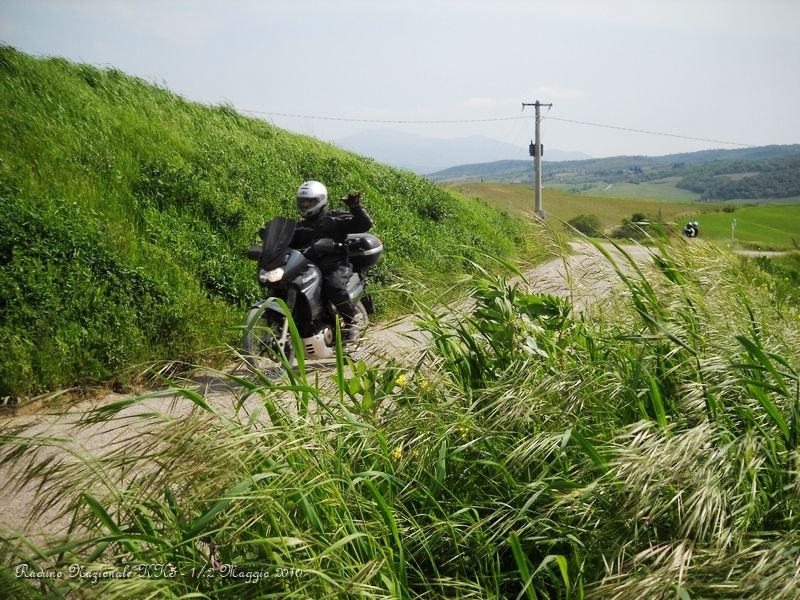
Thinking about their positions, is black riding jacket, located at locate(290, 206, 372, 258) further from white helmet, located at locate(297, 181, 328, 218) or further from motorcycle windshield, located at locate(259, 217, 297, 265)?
motorcycle windshield, located at locate(259, 217, 297, 265)

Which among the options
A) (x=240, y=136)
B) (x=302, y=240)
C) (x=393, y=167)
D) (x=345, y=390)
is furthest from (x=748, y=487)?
(x=393, y=167)

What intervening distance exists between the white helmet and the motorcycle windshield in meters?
0.60

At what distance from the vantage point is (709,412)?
3.45 meters

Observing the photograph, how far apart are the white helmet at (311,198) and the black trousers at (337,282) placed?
508 millimetres

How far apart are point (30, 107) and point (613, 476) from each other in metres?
11.4

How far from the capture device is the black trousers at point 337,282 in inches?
314

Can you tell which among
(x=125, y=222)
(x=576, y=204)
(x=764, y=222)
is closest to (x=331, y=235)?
(x=125, y=222)

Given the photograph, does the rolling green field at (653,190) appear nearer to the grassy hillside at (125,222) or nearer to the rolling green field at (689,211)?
the rolling green field at (689,211)

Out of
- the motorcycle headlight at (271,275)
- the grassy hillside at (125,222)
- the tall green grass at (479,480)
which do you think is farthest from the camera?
the grassy hillside at (125,222)

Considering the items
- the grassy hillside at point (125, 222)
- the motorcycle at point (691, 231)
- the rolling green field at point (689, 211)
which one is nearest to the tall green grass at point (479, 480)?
the grassy hillside at point (125, 222)

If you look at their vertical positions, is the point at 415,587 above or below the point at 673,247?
below

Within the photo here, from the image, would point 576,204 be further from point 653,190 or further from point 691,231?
point 653,190

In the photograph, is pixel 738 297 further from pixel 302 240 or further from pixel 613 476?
pixel 302 240

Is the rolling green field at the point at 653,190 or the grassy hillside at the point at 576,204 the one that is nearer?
the grassy hillside at the point at 576,204
